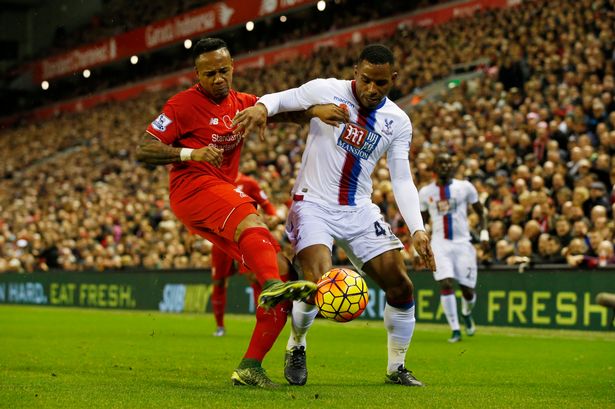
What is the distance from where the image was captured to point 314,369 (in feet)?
30.6

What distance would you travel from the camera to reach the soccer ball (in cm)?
683

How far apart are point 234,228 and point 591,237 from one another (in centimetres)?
929

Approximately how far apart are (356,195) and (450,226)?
6892 millimetres

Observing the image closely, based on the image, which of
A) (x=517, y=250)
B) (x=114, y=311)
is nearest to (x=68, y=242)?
(x=114, y=311)

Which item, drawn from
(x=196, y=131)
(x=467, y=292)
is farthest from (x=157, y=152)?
(x=467, y=292)

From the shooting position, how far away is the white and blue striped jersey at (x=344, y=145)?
25.2 feet

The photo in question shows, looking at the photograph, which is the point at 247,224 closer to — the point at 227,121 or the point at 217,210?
the point at 217,210

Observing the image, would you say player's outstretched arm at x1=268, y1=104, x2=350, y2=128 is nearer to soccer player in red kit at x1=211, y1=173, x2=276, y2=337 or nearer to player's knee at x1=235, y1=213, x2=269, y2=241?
player's knee at x1=235, y1=213, x2=269, y2=241

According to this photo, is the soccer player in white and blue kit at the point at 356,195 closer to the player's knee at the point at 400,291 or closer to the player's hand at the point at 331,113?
the player's knee at the point at 400,291

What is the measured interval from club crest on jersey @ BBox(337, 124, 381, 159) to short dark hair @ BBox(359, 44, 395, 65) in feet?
1.89

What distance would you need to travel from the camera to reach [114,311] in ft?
80.9

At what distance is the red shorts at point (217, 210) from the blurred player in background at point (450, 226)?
713 centimetres

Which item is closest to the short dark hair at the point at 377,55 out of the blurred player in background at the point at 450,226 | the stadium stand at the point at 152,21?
the blurred player in background at the point at 450,226

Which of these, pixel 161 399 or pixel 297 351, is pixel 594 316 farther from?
pixel 161 399
